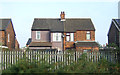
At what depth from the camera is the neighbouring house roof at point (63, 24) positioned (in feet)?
88.5

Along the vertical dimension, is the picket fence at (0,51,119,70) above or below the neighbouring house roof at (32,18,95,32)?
below

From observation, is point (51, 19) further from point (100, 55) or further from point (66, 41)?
point (100, 55)

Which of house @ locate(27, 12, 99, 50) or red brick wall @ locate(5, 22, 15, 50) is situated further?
house @ locate(27, 12, 99, 50)

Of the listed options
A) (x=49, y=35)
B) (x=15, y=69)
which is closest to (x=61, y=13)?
(x=49, y=35)

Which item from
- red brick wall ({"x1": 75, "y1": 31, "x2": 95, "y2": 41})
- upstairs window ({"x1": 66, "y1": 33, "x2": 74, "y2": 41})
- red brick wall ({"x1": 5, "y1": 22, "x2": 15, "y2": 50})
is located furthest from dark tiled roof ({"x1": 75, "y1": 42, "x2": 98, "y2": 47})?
red brick wall ({"x1": 5, "y1": 22, "x2": 15, "y2": 50})

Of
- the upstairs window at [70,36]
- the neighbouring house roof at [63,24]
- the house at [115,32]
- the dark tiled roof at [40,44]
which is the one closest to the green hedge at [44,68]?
the house at [115,32]

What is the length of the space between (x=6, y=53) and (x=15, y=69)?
4675mm

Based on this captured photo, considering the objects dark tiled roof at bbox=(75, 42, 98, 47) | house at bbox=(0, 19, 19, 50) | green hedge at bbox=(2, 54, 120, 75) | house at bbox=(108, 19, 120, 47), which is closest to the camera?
green hedge at bbox=(2, 54, 120, 75)

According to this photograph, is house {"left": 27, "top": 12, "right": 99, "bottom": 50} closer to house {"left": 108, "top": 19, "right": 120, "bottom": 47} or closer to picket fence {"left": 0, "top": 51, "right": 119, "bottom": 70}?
house {"left": 108, "top": 19, "right": 120, "bottom": 47}

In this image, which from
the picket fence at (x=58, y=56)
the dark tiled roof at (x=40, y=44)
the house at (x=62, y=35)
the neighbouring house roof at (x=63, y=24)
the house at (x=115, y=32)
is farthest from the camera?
the neighbouring house roof at (x=63, y=24)

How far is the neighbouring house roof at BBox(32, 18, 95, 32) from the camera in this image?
88.5 ft

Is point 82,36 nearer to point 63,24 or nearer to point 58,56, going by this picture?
point 63,24

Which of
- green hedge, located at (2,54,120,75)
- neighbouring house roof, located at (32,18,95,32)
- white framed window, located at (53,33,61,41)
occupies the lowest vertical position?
green hedge, located at (2,54,120,75)

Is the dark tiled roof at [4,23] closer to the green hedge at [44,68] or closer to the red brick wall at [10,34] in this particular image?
the red brick wall at [10,34]
